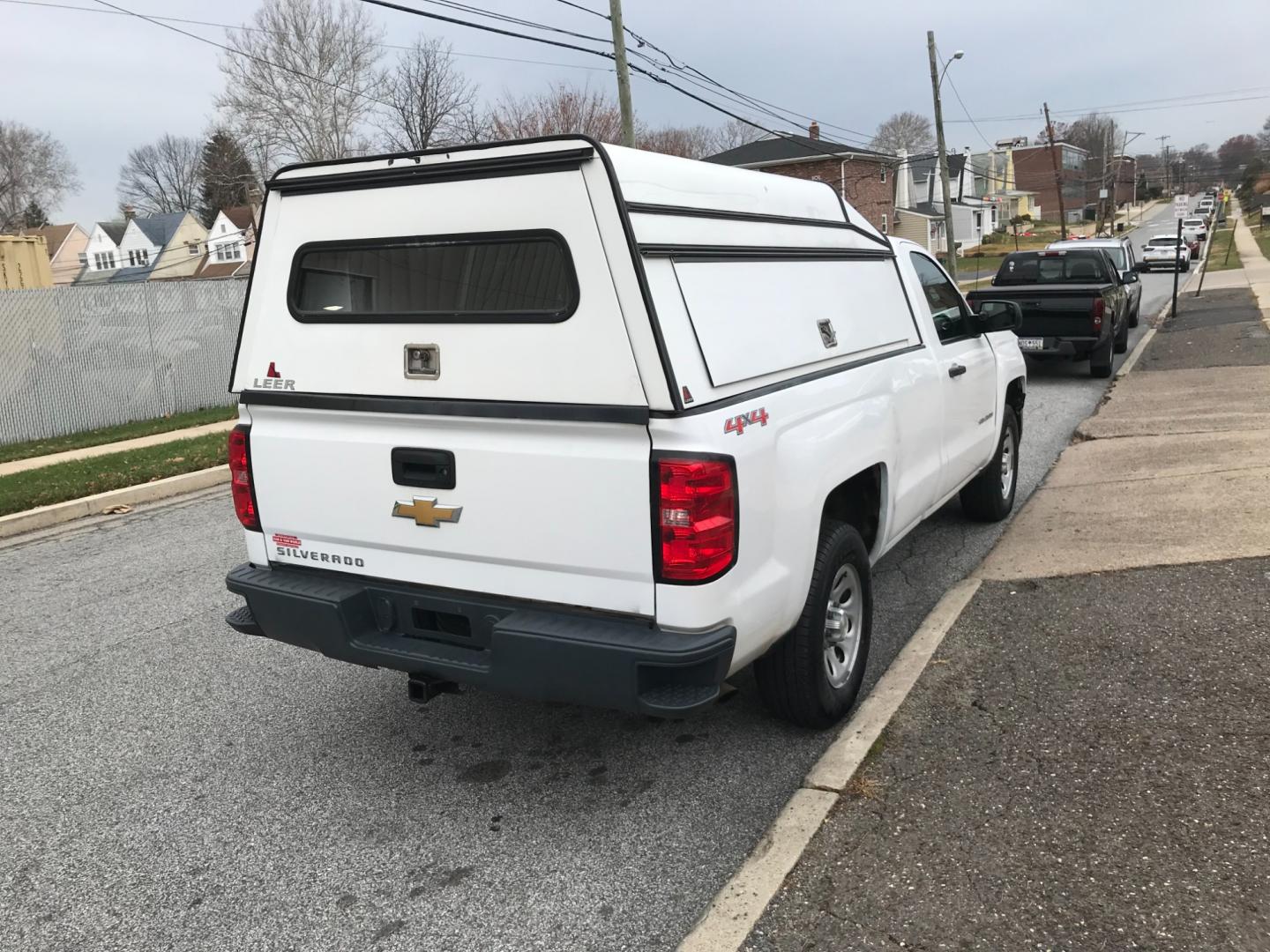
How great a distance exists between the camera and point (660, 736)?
13.2 feet

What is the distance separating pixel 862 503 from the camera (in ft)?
14.0

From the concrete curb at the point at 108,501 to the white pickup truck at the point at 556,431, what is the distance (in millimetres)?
5884

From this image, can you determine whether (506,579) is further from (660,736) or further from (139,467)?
(139,467)

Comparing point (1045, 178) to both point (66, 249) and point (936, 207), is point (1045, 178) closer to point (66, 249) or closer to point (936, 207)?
point (936, 207)

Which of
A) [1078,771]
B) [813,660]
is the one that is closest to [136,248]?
[813,660]

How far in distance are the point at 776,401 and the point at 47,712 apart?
3633 mm

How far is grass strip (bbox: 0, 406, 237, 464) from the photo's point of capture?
12.4 m

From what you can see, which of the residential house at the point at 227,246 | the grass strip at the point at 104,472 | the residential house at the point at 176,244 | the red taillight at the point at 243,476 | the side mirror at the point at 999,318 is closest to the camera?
the red taillight at the point at 243,476

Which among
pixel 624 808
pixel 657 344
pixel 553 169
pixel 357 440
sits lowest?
pixel 624 808

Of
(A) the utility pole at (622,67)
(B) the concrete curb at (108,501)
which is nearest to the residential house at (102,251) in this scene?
(A) the utility pole at (622,67)

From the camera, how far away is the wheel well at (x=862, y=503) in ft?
13.3

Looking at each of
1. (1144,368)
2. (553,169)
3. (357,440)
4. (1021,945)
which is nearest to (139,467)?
(357,440)

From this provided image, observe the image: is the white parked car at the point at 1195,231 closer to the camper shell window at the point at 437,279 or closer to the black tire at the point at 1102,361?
the black tire at the point at 1102,361

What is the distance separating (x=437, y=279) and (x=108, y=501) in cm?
→ 722
